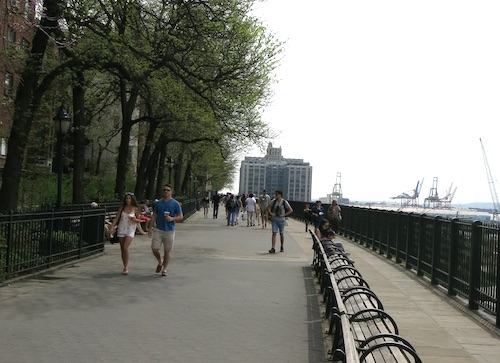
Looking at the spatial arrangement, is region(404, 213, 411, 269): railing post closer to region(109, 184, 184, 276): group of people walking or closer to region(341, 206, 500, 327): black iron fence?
region(341, 206, 500, 327): black iron fence

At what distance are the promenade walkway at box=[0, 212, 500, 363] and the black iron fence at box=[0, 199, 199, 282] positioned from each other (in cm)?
33

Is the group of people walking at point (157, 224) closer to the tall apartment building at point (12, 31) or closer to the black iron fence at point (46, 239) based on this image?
the black iron fence at point (46, 239)

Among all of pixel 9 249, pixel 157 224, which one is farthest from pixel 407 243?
pixel 9 249

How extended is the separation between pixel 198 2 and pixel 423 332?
11.6 metres

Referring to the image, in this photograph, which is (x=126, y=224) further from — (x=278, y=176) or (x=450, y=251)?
(x=278, y=176)

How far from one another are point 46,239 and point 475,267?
820 centimetres

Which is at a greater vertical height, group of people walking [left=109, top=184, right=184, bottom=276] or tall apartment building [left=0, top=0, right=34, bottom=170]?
tall apartment building [left=0, top=0, right=34, bottom=170]

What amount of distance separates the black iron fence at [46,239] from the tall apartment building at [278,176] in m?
109

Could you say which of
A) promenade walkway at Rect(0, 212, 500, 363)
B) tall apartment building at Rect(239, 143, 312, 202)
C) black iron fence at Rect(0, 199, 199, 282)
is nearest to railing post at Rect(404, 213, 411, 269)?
promenade walkway at Rect(0, 212, 500, 363)

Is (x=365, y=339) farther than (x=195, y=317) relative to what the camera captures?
No

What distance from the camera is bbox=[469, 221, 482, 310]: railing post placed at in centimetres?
931

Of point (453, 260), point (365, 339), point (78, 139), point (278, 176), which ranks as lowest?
point (365, 339)

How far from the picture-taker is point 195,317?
→ 316 inches

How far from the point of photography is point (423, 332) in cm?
770
